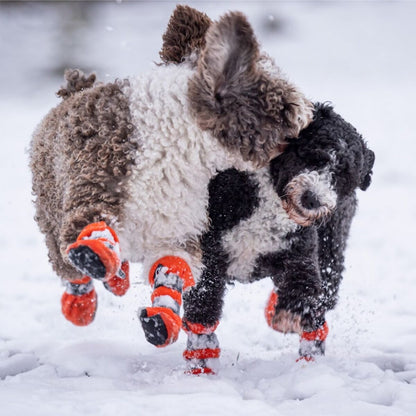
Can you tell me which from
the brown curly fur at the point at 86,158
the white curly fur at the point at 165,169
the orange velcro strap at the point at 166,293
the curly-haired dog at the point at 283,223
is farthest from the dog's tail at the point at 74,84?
the orange velcro strap at the point at 166,293

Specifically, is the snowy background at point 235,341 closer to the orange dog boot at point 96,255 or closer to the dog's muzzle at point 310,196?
the orange dog boot at point 96,255

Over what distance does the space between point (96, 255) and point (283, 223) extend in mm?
964

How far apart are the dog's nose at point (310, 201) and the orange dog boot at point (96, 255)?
2.64 ft

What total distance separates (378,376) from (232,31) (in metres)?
1.84

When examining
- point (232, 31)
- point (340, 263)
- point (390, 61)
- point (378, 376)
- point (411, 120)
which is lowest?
point (378, 376)

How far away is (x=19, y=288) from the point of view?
14.8ft

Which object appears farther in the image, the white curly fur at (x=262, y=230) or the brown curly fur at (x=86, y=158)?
the white curly fur at (x=262, y=230)

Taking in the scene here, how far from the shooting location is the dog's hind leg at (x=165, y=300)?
2150 millimetres

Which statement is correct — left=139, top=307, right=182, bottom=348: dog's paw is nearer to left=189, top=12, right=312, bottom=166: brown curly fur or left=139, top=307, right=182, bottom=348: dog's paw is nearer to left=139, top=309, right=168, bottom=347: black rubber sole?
left=139, top=309, right=168, bottom=347: black rubber sole

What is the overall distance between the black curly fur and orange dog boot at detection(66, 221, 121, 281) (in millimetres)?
598

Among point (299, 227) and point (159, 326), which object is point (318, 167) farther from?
point (159, 326)

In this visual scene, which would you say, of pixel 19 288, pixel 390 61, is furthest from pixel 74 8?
pixel 19 288

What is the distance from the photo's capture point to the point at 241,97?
7.48 feet

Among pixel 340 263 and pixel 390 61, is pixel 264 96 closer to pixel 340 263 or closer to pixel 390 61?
pixel 340 263
